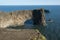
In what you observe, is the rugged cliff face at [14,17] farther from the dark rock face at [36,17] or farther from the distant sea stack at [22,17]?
the dark rock face at [36,17]

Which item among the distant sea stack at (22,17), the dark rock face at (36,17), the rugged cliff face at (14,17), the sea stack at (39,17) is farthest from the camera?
the dark rock face at (36,17)

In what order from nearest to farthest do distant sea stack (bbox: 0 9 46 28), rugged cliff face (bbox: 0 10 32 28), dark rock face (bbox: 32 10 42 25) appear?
rugged cliff face (bbox: 0 10 32 28) < distant sea stack (bbox: 0 9 46 28) < dark rock face (bbox: 32 10 42 25)

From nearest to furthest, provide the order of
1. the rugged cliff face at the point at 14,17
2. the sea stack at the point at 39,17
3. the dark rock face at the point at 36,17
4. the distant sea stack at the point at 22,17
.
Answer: the rugged cliff face at the point at 14,17 → the distant sea stack at the point at 22,17 → the sea stack at the point at 39,17 → the dark rock face at the point at 36,17

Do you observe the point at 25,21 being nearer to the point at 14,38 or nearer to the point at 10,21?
the point at 10,21

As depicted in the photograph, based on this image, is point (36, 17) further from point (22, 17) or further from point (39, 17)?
point (22, 17)

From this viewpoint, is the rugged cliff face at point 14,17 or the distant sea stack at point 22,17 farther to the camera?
the distant sea stack at point 22,17

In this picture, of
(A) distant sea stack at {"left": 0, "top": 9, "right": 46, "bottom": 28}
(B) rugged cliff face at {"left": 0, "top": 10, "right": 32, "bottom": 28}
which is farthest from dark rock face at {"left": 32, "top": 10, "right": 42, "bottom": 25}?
(B) rugged cliff face at {"left": 0, "top": 10, "right": 32, "bottom": 28}

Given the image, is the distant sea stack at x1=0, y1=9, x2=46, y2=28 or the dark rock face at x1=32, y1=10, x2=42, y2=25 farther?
the dark rock face at x1=32, y1=10, x2=42, y2=25

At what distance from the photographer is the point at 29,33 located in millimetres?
27547

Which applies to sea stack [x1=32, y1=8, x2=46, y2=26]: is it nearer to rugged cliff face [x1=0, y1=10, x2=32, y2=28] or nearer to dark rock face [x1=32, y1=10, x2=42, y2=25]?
dark rock face [x1=32, y1=10, x2=42, y2=25]

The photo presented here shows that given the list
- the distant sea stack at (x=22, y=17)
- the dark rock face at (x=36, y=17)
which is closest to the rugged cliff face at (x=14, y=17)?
the distant sea stack at (x=22, y=17)

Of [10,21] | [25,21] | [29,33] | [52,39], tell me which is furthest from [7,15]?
[29,33]

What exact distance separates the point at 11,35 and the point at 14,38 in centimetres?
120

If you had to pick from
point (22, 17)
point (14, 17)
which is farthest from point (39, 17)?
point (14, 17)
